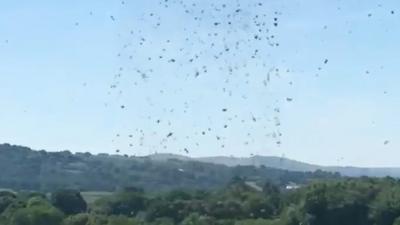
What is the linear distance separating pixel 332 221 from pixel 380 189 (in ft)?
43.5

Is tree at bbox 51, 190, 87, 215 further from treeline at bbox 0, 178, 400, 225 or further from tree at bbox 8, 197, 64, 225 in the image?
tree at bbox 8, 197, 64, 225

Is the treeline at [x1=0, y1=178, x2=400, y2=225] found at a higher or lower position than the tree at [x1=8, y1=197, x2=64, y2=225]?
higher

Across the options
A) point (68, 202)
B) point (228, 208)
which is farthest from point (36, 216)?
point (228, 208)

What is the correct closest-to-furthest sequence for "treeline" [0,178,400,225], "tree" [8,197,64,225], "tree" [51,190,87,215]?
"tree" [8,197,64,225], "treeline" [0,178,400,225], "tree" [51,190,87,215]

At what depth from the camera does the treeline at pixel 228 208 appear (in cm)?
8875

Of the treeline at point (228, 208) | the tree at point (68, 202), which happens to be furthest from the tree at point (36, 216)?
the tree at point (68, 202)

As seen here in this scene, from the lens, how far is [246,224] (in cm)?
8438

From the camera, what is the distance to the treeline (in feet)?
291

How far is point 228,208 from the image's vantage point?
102562mm

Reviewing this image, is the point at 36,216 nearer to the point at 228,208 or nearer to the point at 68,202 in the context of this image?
the point at 68,202

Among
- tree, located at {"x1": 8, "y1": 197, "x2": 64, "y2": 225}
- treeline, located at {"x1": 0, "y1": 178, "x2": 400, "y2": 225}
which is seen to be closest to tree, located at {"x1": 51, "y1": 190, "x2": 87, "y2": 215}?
treeline, located at {"x1": 0, "y1": 178, "x2": 400, "y2": 225}

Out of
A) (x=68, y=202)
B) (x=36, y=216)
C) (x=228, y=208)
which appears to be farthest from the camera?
(x=68, y=202)

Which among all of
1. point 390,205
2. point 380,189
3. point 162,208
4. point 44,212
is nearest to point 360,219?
point 390,205

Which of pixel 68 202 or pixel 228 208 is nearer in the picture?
pixel 228 208
